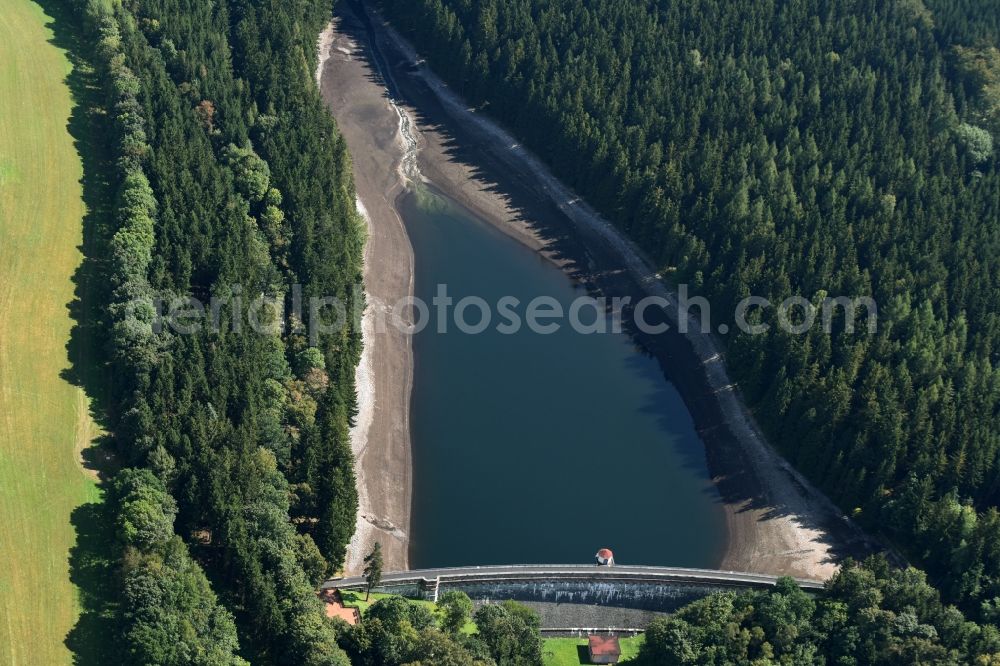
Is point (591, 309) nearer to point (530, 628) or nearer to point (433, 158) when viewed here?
point (433, 158)

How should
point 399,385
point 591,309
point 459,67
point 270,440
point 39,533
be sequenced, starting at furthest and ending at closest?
point 459,67
point 591,309
point 399,385
point 270,440
point 39,533

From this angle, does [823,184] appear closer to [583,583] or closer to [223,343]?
[583,583]

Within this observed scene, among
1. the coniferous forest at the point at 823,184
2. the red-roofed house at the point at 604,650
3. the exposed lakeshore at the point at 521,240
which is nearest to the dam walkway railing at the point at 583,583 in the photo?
the red-roofed house at the point at 604,650

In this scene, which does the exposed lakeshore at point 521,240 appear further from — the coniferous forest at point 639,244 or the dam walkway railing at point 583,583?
the dam walkway railing at point 583,583

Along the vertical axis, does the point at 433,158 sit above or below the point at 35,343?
above

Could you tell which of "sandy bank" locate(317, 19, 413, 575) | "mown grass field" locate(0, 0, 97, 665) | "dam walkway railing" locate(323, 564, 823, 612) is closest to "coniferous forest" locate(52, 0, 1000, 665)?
"mown grass field" locate(0, 0, 97, 665)

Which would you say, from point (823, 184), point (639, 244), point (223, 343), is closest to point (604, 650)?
point (223, 343)

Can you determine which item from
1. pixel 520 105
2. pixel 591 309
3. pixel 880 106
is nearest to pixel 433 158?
pixel 520 105
